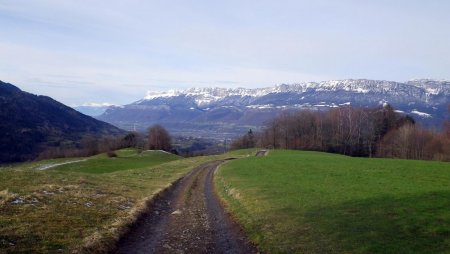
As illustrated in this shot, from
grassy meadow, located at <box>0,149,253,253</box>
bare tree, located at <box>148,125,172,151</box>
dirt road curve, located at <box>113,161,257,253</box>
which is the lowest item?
bare tree, located at <box>148,125,172,151</box>

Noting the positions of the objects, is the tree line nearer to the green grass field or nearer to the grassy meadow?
the green grass field

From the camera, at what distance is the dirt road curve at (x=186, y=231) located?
18.2 metres

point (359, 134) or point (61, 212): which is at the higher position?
point (61, 212)

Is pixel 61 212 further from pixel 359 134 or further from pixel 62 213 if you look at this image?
pixel 359 134

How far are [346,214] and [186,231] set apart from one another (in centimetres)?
892

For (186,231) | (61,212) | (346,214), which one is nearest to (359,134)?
(346,214)

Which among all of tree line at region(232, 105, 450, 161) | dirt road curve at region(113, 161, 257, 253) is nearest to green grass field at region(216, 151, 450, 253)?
dirt road curve at region(113, 161, 257, 253)

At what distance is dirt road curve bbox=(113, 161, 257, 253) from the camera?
1820cm

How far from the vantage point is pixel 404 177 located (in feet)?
128

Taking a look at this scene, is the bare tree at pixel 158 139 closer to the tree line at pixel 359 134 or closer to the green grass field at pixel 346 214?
the tree line at pixel 359 134

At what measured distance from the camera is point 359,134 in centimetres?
12719

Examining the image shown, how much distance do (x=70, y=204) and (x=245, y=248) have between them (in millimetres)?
11915

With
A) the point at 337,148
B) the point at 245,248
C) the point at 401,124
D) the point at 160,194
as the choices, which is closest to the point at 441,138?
the point at 401,124

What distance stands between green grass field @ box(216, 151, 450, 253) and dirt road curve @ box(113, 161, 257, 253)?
993mm
